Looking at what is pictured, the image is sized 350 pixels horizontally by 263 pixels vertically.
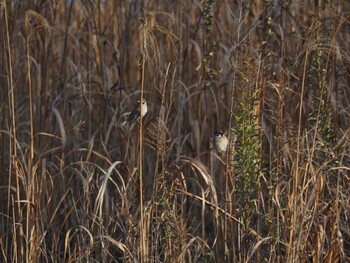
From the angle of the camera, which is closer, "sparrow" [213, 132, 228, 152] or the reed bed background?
the reed bed background

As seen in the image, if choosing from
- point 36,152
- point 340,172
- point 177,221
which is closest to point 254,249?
point 177,221

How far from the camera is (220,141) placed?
3.50 m

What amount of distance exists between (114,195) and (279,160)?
1126mm

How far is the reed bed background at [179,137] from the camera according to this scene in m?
2.88

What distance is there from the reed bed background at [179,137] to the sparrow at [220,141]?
0.04 metres

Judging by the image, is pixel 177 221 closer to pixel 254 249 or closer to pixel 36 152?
pixel 254 249

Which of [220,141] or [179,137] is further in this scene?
[179,137]

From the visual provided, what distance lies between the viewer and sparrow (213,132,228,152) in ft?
11.2

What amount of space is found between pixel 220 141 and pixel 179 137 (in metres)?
0.36

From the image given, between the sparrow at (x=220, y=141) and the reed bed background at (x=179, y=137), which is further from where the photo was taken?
the sparrow at (x=220, y=141)

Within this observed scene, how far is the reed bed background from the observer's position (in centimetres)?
288

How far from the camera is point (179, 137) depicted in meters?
3.82

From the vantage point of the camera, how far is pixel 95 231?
11.2ft

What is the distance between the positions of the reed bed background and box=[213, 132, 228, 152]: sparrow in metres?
→ 0.04
